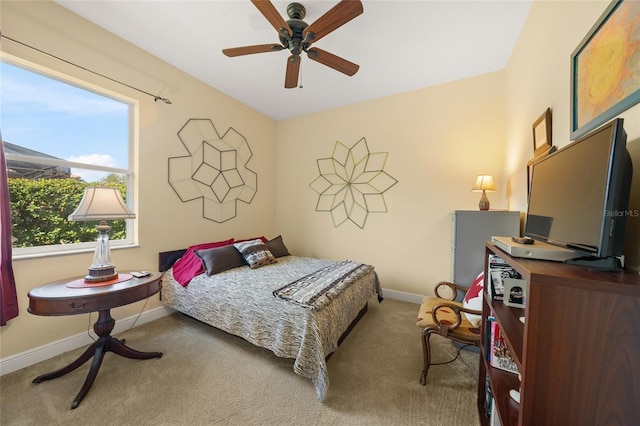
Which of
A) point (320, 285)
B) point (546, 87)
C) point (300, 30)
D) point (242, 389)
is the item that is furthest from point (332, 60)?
point (242, 389)

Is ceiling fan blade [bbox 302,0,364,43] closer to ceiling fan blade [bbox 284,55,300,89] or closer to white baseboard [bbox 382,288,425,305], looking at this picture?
ceiling fan blade [bbox 284,55,300,89]

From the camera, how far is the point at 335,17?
158 cm

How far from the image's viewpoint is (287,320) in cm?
177

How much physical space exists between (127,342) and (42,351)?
0.54 meters

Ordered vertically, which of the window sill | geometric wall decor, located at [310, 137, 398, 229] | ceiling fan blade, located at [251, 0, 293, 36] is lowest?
the window sill

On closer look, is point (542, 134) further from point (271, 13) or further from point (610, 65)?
point (271, 13)

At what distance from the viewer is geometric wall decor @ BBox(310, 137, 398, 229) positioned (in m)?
3.49

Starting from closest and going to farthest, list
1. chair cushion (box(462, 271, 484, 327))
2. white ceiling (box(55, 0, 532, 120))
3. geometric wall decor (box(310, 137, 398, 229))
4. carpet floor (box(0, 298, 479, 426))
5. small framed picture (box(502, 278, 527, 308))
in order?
1. small framed picture (box(502, 278, 527, 308))
2. carpet floor (box(0, 298, 479, 426))
3. chair cushion (box(462, 271, 484, 327))
4. white ceiling (box(55, 0, 532, 120))
5. geometric wall decor (box(310, 137, 398, 229))

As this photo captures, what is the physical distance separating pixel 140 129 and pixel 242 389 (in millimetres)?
2667

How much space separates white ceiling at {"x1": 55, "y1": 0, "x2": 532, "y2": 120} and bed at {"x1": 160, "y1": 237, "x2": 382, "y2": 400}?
83.2 inches

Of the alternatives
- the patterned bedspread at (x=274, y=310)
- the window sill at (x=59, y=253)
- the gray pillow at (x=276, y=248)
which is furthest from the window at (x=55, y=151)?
the gray pillow at (x=276, y=248)

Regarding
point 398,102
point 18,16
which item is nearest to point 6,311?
point 18,16

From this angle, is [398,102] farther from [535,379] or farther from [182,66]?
[535,379]

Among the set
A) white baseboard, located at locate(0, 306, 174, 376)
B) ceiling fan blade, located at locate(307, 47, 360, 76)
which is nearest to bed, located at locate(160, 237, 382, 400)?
white baseboard, located at locate(0, 306, 174, 376)
